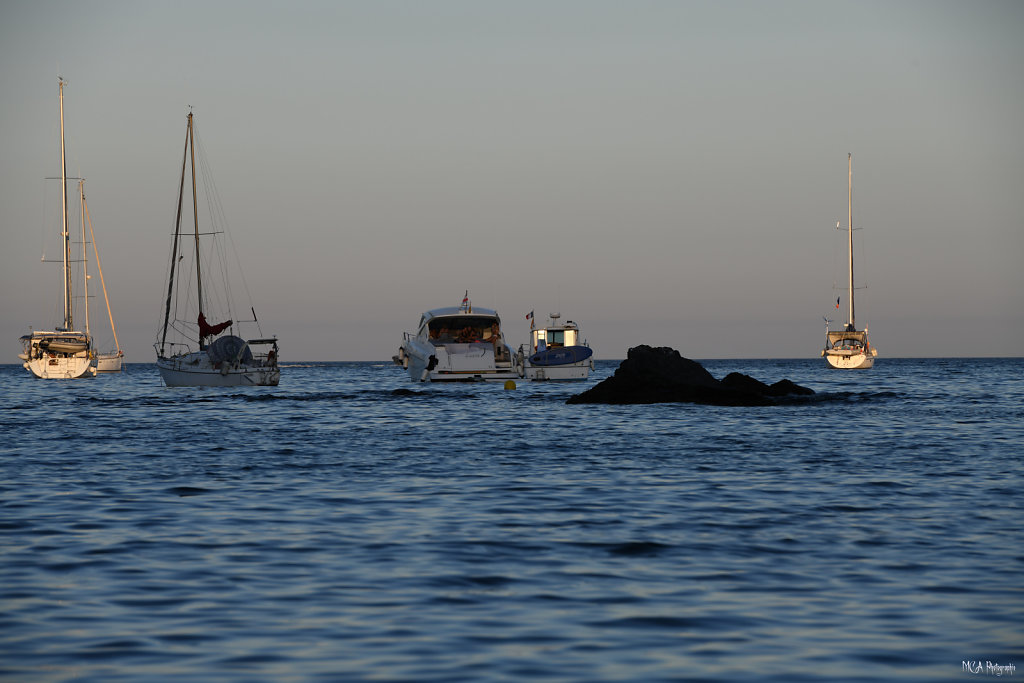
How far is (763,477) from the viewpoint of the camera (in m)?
17.5

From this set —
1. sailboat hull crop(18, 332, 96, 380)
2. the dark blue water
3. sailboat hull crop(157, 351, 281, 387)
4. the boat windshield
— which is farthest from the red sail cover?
sailboat hull crop(18, 332, 96, 380)

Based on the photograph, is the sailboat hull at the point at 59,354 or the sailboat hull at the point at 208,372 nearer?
the sailboat hull at the point at 208,372

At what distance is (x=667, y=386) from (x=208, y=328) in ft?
82.3

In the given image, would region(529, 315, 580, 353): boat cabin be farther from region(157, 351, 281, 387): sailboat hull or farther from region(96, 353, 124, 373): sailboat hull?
region(96, 353, 124, 373): sailboat hull

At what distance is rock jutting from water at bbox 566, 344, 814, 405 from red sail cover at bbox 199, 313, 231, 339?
827 inches

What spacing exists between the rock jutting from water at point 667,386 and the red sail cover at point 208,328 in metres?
21.0

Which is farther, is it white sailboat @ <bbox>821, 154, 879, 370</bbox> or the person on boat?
white sailboat @ <bbox>821, 154, 879, 370</bbox>

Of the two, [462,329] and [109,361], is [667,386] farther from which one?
[109,361]

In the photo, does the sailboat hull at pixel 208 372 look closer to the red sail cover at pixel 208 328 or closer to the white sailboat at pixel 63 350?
the red sail cover at pixel 208 328

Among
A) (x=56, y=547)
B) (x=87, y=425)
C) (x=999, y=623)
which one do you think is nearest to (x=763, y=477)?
(x=999, y=623)

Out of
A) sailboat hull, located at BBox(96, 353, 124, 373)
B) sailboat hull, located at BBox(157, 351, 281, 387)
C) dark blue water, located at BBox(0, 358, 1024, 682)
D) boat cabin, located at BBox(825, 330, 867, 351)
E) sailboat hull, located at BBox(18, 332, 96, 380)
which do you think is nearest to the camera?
dark blue water, located at BBox(0, 358, 1024, 682)

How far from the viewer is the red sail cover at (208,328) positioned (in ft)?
178

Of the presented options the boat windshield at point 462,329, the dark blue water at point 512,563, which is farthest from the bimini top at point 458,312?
the dark blue water at point 512,563

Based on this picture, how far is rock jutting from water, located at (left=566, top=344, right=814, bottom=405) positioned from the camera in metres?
41.2
